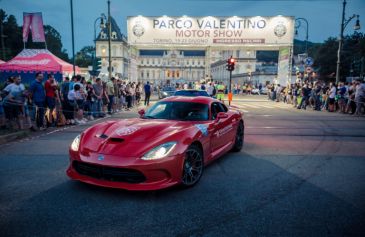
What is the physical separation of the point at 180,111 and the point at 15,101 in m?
6.68

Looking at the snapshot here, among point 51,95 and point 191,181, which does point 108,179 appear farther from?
point 51,95

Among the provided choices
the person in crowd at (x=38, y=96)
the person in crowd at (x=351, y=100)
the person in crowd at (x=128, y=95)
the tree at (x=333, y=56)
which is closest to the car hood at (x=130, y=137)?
the person in crowd at (x=38, y=96)

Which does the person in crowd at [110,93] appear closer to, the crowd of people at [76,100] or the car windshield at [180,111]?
the crowd of people at [76,100]

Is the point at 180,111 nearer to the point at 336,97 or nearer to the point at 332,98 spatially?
the point at 332,98

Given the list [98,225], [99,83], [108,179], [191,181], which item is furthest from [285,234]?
[99,83]

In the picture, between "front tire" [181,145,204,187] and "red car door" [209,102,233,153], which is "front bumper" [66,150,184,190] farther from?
"red car door" [209,102,233,153]

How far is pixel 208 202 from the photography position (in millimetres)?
3838

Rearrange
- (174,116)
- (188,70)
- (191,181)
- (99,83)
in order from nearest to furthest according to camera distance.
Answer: (191,181) → (174,116) → (99,83) → (188,70)

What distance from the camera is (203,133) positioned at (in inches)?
189

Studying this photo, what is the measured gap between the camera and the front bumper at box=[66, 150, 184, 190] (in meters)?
3.75

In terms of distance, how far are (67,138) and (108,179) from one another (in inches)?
198

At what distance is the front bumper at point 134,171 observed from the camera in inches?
148

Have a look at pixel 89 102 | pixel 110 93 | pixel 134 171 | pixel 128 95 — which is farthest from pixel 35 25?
pixel 134 171

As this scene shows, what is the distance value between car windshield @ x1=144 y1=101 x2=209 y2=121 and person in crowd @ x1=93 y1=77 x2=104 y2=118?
26.6ft
